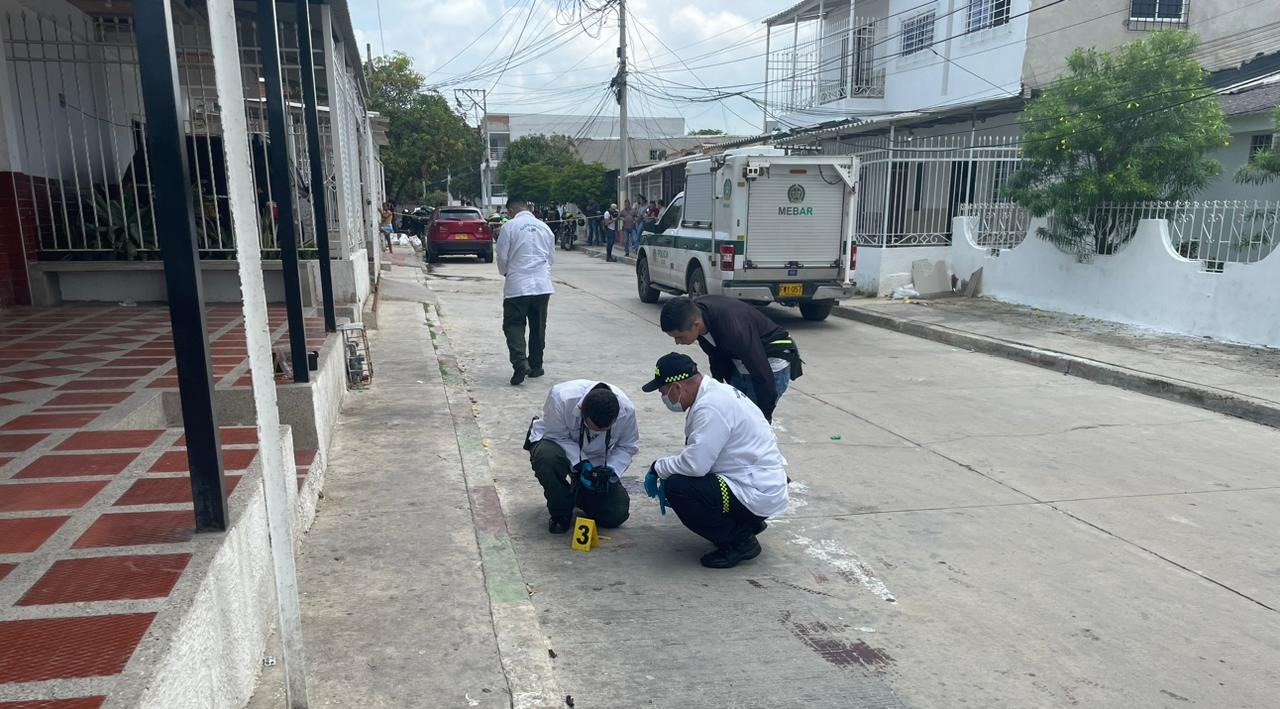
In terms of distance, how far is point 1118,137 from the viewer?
10828 mm

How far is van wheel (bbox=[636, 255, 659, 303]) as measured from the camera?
1474 centimetres

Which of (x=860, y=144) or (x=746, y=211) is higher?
(x=860, y=144)

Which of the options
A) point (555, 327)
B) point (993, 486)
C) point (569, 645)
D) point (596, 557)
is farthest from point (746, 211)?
point (569, 645)

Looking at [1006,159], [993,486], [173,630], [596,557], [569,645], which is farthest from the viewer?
[1006,159]

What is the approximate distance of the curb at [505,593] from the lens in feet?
9.97

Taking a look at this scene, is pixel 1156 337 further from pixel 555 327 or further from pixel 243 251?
pixel 243 251

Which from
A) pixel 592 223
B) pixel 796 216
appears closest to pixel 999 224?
pixel 796 216

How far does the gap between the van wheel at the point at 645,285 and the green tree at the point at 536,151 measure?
3561cm

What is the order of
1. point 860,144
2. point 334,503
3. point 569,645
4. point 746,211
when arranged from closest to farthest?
point 569,645
point 334,503
point 746,211
point 860,144

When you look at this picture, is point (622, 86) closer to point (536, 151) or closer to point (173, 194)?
point (536, 151)

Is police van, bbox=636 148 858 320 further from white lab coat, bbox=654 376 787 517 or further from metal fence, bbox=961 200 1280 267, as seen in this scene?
white lab coat, bbox=654 376 787 517

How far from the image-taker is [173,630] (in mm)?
2213

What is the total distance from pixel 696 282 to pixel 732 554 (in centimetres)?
884

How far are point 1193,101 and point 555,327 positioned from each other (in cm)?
835
